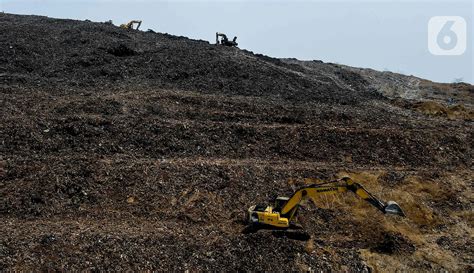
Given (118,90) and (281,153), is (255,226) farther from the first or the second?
(118,90)

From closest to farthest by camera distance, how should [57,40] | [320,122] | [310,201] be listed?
[310,201]
[320,122]
[57,40]

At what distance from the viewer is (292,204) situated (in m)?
11.6

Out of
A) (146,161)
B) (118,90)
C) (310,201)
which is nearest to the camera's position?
(310,201)

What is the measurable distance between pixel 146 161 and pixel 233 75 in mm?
11202

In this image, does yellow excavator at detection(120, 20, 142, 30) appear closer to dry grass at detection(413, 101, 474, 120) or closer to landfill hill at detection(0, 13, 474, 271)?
landfill hill at detection(0, 13, 474, 271)

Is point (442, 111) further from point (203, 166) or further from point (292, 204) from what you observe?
point (292, 204)

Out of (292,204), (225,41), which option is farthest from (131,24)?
(292,204)

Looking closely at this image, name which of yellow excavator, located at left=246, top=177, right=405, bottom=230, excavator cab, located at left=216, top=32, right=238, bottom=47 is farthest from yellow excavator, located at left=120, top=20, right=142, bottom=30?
yellow excavator, located at left=246, top=177, right=405, bottom=230

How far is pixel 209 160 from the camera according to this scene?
15.2 meters

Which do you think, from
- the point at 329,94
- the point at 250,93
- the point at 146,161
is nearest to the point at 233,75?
the point at 250,93

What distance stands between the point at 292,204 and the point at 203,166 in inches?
154

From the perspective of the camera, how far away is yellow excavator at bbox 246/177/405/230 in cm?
1105

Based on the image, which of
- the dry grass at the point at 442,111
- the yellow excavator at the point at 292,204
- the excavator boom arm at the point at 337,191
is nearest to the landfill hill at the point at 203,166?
the dry grass at the point at 442,111

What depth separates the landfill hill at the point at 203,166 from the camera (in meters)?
11.1
